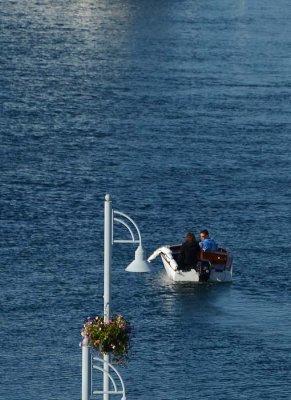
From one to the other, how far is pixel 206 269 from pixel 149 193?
46.9 feet

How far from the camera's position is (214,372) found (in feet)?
131

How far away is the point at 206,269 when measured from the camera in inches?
1868

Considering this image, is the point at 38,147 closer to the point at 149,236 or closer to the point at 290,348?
the point at 149,236

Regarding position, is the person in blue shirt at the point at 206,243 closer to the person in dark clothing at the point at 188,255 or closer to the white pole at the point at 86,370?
the person in dark clothing at the point at 188,255

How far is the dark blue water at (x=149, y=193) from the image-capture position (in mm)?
40906

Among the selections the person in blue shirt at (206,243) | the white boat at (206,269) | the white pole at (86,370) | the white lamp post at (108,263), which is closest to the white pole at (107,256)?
the white lamp post at (108,263)

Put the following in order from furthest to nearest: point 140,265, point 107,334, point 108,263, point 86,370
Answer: point 140,265 → point 107,334 → point 108,263 → point 86,370

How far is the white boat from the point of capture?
156 ft

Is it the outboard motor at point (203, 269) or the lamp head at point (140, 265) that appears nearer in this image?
the lamp head at point (140, 265)

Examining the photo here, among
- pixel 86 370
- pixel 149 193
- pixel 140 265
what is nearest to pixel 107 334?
pixel 86 370

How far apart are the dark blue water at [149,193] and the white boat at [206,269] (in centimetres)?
33

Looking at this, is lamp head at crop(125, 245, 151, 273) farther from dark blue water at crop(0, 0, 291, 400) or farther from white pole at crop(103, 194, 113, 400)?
dark blue water at crop(0, 0, 291, 400)

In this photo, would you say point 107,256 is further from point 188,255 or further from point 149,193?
point 149,193

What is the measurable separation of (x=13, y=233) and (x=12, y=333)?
1149 centimetres
